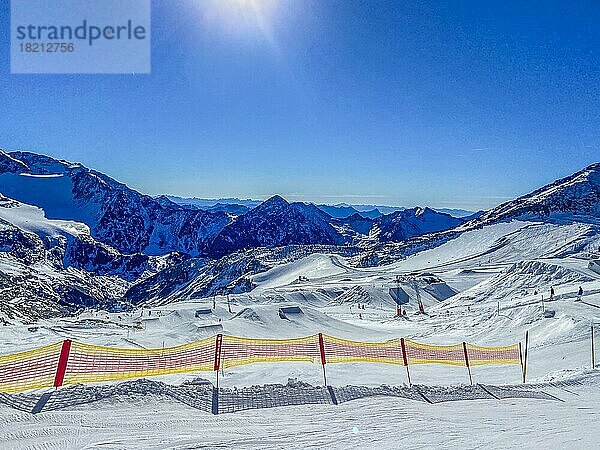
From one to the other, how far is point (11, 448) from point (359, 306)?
4552 cm

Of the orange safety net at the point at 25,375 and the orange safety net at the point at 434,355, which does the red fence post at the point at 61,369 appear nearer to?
the orange safety net at the point at 25,375

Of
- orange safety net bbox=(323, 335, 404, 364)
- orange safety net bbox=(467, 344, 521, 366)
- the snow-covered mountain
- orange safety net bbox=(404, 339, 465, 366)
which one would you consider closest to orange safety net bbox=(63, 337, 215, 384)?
orange safety net bbox=(323, 335, 404, 364)

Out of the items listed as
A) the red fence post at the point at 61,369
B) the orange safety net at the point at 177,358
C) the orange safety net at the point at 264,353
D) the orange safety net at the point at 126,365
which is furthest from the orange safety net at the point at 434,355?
the red fence post at the point at 61,369

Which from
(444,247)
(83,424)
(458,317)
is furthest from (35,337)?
(444,247)

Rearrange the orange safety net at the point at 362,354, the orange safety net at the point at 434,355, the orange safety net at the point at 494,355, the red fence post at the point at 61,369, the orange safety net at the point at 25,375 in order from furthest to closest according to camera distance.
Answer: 1. the orange safety net at the point at 494,355
2. the orange safety net at the point at 434,355
3. the orange safety net at the point at 362,354
4. the orange safety net at the point at 25,375
5. the red fence post at the point at 61,369

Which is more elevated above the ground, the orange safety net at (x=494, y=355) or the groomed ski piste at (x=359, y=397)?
the groomed ski piste at (x=359, y=397)

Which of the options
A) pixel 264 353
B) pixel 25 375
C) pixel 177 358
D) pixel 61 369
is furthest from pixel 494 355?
pixel 25 375

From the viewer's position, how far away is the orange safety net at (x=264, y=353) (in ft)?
52.4

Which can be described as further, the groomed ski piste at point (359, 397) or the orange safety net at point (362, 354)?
the orange safety net at point (362, 354)

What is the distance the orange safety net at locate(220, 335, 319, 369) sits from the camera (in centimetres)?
1598

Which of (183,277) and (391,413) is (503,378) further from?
(183,277)

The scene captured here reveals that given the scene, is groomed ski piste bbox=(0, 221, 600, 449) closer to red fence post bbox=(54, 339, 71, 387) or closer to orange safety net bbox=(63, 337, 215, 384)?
red fence post bbox=(54, 339, 71, 387)

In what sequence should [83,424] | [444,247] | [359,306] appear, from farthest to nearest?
[444,247]
[359,306]
[83,424]

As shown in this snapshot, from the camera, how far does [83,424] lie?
805 centimetres
